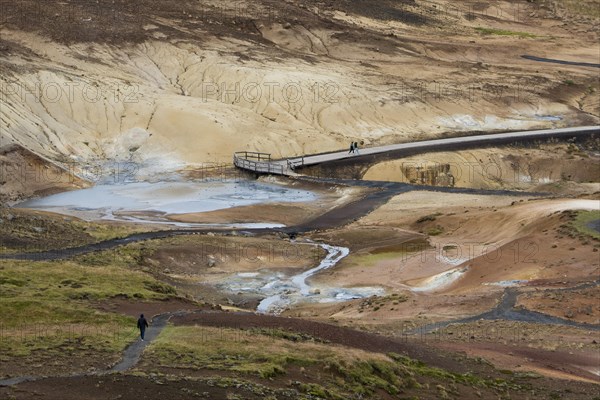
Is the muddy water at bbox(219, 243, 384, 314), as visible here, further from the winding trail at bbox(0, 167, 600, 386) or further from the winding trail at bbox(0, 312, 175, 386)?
the winding trail at bbox(0, 312, 175, 386)

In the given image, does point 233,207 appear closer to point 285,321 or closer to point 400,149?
point 400,149

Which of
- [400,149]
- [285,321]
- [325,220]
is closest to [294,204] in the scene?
[325,220]

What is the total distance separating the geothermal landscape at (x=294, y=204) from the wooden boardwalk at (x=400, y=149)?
1.82 ft

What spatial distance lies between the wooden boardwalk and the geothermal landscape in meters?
0.55

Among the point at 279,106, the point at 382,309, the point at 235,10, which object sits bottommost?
the point at 382,309

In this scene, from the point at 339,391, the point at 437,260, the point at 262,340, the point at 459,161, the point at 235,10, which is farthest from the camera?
the point at 235,10

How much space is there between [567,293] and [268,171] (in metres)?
38.9

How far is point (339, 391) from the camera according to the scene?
33.3 m

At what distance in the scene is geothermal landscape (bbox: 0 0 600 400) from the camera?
120 ft

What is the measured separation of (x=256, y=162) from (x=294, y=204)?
12.2m

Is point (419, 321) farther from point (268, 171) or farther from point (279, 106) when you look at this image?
point (279, 106)

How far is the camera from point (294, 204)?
2982 inches

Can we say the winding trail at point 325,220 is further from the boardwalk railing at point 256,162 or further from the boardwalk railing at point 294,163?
the boardwalk railing at point 294,163

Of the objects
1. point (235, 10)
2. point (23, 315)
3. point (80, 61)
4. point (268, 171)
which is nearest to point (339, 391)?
point (23, 315)
